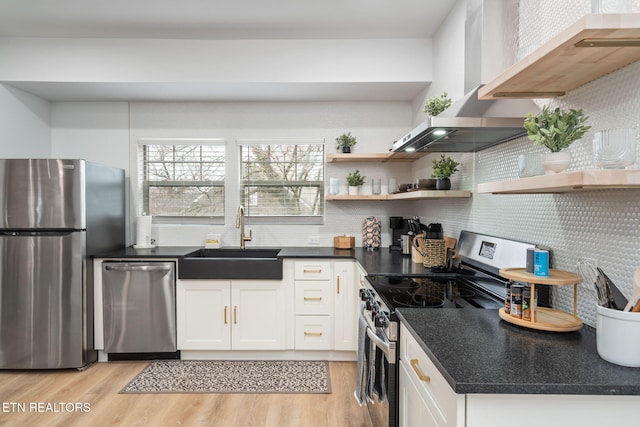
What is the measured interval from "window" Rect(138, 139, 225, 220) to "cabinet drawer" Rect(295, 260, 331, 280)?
1175 mm

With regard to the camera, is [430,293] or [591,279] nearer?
[591,279]

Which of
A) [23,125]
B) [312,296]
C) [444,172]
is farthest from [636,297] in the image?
[23,125]

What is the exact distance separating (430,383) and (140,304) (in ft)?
8.77

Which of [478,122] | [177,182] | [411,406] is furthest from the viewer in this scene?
[177,182]

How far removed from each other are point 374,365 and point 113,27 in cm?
308

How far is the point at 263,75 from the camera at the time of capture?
3217 mm

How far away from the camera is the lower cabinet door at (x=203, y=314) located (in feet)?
10.4

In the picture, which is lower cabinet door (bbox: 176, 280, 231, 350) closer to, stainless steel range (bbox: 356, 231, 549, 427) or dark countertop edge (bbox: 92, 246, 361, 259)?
dark countertop edge (bbox: 92, 246, 361, 259)

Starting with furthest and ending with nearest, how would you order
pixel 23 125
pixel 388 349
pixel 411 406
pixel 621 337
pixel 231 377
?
1. pixel 23 125
2. pixel 231 377
3. pixel 388 349
4. pixel 411 406
5. pixel 621 337

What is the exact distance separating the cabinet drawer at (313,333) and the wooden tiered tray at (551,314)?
1912mm

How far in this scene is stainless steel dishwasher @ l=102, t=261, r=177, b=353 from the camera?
315 centimetres

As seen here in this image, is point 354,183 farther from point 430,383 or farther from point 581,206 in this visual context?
point 430,383

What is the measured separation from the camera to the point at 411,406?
145 cm

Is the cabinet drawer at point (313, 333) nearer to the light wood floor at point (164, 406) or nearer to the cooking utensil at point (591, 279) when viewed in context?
the light wood floor at point (164, 406)
